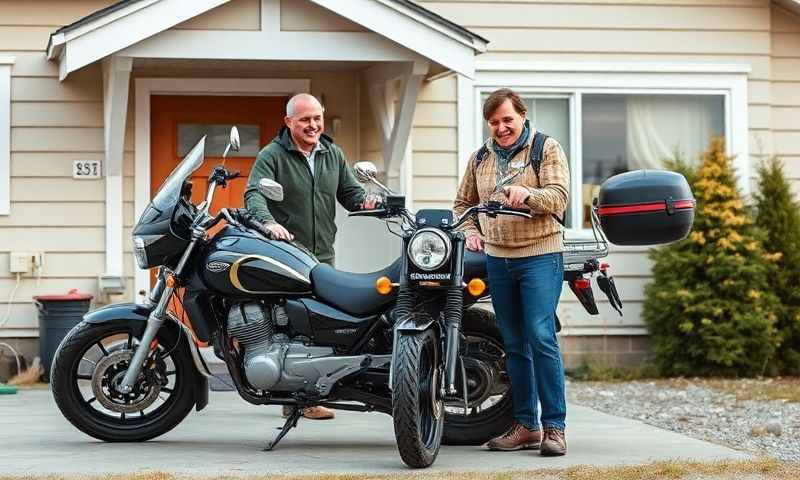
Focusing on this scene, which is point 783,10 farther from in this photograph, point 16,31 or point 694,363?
point 16,31

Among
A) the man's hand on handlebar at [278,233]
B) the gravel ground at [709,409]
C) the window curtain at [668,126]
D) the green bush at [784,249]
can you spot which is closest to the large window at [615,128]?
the window curtain at [668,126]

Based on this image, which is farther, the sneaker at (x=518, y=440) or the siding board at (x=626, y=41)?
the siding board at (x=626, y=41)

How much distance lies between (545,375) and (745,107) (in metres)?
6.10

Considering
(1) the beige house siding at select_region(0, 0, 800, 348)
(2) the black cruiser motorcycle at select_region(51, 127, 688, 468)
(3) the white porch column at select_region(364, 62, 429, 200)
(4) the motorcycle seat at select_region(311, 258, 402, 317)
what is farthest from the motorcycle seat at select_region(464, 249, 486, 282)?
(1) the beige house siding at select_region(0, 0, 800, 348)

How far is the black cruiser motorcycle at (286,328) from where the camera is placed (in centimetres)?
632

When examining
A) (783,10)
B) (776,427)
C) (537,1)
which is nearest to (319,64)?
(537,1)

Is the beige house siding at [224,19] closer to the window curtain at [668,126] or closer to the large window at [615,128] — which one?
the large window at [615,128]

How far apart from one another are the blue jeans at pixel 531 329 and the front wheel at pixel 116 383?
155cm

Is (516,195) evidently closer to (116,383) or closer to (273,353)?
(273,353)

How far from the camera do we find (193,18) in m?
10.2

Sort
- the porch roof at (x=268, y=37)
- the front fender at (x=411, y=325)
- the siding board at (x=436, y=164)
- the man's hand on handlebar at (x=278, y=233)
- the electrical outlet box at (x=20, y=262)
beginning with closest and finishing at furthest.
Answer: the front fender at (x=411, y=325) < the man's hand on handlebar at (x=278, y=233) < the porch roof at (x=268, y=37) < the electrical outlet box at (x=20, y=262) < the siding board at (x=436, y=164)

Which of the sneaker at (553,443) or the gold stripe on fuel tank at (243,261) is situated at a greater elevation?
the gold stripe on fuel tank at (243,261)

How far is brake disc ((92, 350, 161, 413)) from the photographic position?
6805 millimetres

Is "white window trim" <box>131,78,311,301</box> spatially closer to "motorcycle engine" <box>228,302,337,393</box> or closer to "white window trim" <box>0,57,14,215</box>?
"white window trim" <box>0,57,14,215</box>
